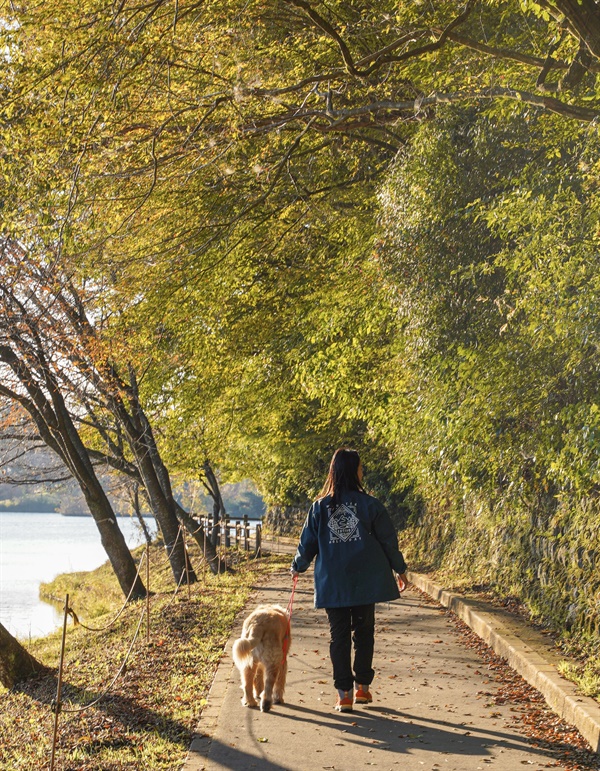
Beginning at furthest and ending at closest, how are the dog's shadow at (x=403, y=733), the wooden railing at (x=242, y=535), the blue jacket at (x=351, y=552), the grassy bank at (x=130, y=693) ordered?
the wooden railing at (x=242, y=535) → the blue jacket at (x=351, y=552) → the grassy bank at (x=130, y=693) → the dog's shadow at (x=403, y=733)

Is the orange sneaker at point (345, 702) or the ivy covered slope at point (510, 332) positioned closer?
the orange sneaker at point (345, 702)

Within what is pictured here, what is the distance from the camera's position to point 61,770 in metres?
6.32

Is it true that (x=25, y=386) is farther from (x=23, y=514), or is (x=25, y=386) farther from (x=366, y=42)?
(x=23, y=514)

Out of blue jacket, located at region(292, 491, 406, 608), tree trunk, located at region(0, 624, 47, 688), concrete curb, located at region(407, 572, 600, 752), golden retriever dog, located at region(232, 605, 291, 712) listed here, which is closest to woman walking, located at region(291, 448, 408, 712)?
blue jacket, located at region(292, 491, 406, 608)

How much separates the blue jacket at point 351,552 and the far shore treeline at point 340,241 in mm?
1782

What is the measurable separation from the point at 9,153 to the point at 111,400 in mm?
8811

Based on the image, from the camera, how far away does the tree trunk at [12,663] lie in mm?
11594

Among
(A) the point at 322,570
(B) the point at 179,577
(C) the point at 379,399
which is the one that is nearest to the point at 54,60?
Result: (A) the point at 322,570

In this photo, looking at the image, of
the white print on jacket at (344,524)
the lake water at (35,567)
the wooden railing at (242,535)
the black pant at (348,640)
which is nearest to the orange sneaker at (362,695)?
the black pant at (348,640)

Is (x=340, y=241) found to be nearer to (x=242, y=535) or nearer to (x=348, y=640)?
(x=348, y=640)

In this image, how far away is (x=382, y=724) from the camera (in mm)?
6547

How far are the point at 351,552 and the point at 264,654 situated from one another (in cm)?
100

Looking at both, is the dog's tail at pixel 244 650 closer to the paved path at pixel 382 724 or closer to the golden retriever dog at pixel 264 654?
the golden retriever dog at pixel 264 654

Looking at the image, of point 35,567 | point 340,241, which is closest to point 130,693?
point 340,241
